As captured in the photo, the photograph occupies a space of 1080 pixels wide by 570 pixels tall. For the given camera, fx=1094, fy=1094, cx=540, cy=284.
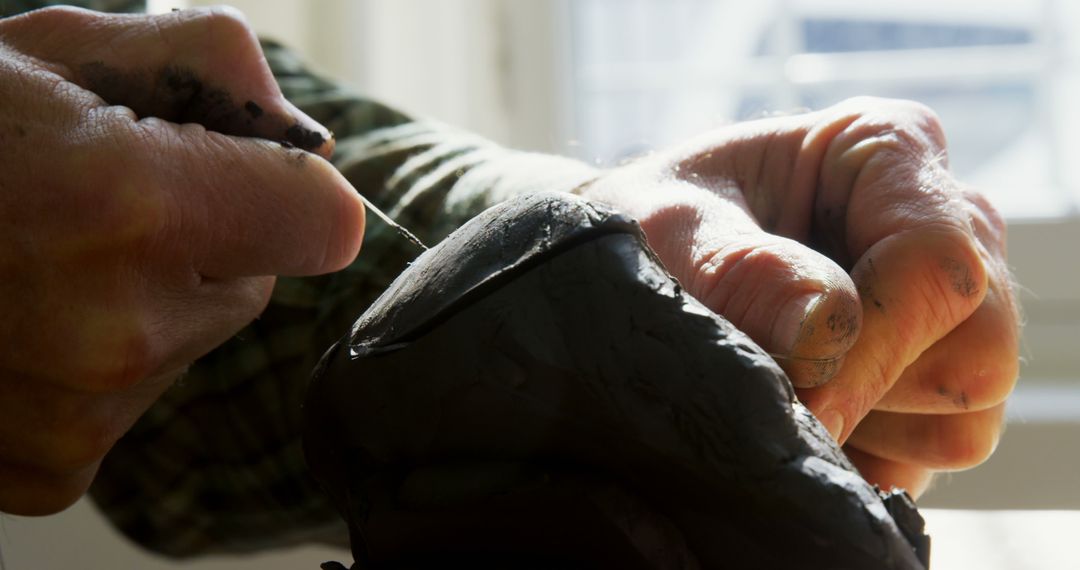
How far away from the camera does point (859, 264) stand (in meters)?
0.58

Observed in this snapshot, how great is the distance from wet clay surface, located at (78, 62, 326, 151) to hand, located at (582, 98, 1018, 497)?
20cm

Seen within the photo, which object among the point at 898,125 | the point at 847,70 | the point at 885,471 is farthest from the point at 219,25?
the point at 847,70

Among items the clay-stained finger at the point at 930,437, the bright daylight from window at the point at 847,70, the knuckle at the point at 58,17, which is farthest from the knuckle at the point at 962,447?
the bright daylight from window at the point at 847,70

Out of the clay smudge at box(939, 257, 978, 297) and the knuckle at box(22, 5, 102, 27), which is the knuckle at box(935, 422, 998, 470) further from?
the knuckle at box(22, 5, 102, 27)

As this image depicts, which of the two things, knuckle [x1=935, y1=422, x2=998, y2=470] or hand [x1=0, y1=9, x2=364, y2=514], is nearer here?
hand [x1=0, y1=9, x2=364, y2=514]

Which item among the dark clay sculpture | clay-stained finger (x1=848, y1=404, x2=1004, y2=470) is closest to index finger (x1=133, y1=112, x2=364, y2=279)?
the dark clay sculpture

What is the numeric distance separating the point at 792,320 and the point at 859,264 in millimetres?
119

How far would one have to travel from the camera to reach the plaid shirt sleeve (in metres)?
0.83

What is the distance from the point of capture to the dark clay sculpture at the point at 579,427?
36 centimetres

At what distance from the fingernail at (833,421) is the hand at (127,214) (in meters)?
0.25

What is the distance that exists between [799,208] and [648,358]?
→ 31 centimetres

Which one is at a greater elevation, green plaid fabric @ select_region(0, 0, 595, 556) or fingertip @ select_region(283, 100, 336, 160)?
fingertip @ select_region(283, 100, 336, 160)

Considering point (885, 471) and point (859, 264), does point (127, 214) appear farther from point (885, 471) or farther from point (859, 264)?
point (885, 471)

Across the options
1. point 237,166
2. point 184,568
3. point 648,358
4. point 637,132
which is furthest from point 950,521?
point 637,132
